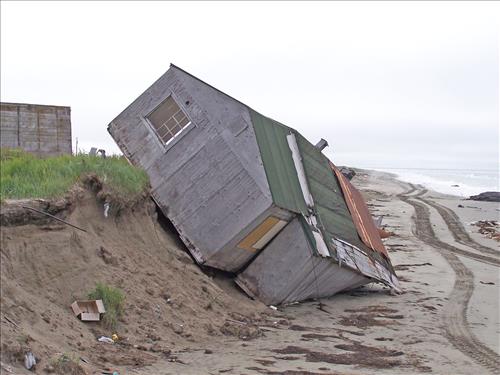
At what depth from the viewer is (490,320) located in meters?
12.2

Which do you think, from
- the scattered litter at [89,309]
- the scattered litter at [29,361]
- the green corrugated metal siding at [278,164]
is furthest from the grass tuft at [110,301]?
the green corrugated metal siding at [278,164]

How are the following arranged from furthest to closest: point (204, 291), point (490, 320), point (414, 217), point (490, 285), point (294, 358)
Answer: point (414, 217) → point (490, 285) → point (490, 320) → point (204, 291) → point (294, 358)

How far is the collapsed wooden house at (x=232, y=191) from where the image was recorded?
467 inches

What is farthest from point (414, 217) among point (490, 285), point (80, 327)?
point (80, 327)

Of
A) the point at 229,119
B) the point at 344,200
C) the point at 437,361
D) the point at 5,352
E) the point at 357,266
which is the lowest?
the point at 437,361

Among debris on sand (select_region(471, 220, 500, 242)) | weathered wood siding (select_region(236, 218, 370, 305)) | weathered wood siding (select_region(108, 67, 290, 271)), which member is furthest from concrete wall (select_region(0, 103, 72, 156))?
debris on sand (select_region(471, 220, 500, 242))

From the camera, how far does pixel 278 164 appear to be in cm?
1275

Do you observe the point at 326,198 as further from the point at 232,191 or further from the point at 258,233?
the point at 232,191

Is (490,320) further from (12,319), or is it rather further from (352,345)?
(12,319)

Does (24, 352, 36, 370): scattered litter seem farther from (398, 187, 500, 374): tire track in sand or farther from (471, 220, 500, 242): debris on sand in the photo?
(471, 220, 500, 242): debris on sand

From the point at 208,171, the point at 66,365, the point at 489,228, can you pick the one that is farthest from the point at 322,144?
the point at 489,228

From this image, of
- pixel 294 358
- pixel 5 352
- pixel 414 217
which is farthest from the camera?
pixel 414 217

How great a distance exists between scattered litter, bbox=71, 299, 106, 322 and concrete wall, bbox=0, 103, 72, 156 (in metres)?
6.01

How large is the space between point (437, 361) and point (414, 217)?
25.3 metres
